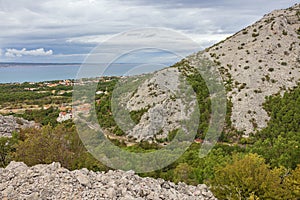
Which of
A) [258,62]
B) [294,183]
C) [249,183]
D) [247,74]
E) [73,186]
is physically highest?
[258,62]

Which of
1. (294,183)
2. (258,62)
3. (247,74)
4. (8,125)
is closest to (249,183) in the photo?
(294,183)

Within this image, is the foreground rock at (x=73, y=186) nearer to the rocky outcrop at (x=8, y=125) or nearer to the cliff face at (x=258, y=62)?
the rocky outcrop at (x=8, y=125)

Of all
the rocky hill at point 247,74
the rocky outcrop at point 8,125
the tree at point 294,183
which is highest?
the rocky hill at point 247,74

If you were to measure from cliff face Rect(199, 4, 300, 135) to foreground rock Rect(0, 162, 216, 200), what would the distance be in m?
22.2

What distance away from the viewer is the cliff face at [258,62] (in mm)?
35156

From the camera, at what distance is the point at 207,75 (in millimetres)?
41312

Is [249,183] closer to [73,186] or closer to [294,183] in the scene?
[294,183]

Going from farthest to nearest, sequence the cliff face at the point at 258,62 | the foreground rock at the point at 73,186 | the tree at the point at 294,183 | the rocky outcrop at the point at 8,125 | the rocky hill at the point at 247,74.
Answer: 1. the rocky hill at the point at 247,74
2. the cliff face at the point at 258,62
3. the rocky outcrop at the point at 8,125
4. the tree at the point at 294,183
5. the foreground rock at the point at 73,186

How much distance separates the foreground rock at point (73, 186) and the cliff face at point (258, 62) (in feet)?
72.7

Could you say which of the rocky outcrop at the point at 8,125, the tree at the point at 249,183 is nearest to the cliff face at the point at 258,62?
the tree at the point at 249,183

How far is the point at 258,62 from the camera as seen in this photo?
40.9 metres

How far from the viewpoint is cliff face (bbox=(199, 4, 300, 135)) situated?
3516 centimetres

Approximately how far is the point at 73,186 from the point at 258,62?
3442 centimetres

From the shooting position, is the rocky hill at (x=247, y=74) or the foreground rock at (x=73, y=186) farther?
the rocky hill at (x=247, y=74)
